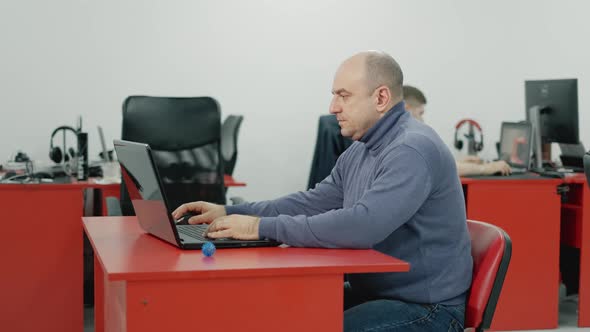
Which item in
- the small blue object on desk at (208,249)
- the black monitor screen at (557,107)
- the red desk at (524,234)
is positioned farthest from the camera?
the black monitor screen at (557,107)

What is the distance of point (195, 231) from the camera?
222 cm

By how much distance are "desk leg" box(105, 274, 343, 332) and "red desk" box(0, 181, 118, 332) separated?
6.82 feet

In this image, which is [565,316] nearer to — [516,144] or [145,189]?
[516,144]

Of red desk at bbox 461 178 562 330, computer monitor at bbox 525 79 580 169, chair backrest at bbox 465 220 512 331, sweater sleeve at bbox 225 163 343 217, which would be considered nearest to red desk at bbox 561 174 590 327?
red desk at bbox 461 178 562 330

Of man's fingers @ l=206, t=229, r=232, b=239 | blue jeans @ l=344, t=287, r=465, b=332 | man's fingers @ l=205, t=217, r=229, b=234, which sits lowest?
blue jeans @ l=344, t=287, r=465, b=332

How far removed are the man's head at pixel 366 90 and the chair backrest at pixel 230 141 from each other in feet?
10.5

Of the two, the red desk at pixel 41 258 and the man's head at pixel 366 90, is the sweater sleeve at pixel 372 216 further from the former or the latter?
the red desk at pixel 41 258

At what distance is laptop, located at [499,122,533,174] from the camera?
4637mm

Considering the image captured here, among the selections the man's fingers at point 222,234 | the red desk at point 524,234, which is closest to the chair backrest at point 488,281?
the man's fingers at point 222,234

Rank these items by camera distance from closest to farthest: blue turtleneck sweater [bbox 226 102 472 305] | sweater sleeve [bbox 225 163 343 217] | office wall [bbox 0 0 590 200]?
blue turtleneck sweater [bbox 226 102 472 305]
sweater sleeve [bbox 225 163 343 217]
office wall [bbox 0 0 590 200]

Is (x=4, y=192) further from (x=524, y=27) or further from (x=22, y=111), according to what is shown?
(x=524, y=27)

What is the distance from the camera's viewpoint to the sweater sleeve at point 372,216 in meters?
1.94

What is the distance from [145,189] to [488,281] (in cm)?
91

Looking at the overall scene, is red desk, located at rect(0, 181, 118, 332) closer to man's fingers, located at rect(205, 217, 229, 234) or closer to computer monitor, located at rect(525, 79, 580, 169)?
man's fingers, located at rect(205, 217, 229, 234)
